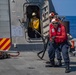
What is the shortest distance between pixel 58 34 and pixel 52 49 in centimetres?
55

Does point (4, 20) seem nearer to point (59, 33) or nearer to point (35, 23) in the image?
point (35, 23)

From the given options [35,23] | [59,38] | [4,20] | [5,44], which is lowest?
[5,44]

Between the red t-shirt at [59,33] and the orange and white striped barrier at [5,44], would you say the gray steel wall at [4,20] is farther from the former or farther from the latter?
the red t-shirt at [59,33]

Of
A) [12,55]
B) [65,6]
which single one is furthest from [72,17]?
[12,55]

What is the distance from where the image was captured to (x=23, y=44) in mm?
16359

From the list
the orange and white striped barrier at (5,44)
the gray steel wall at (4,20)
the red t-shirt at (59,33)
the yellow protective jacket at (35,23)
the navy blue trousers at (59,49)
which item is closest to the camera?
the navy blue trousers at (59,49)

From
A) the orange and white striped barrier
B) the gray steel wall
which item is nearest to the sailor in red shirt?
the orange and white striped barrier

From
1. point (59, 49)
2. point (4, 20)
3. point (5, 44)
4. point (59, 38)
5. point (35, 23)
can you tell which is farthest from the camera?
point (35, 23)

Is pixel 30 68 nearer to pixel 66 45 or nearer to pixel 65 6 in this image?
pixel 66 45

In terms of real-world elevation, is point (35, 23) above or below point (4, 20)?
below

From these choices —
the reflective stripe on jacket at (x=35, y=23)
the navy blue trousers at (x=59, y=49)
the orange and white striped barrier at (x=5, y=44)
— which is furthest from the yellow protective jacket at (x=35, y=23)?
the navy blue trousers at (x=59, y=49)

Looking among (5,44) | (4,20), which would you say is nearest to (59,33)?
(5,44)

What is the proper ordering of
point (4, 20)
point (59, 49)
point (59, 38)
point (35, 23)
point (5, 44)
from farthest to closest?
point (35, 23), point (4, 20), point (5, 44), point (59, 49), point (59, 38)

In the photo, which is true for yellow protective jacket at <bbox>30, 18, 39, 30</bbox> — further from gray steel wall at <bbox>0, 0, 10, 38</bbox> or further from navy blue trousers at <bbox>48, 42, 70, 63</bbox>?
navy blue trousers at <bbox>48, 42, 70, 63</bbox>
